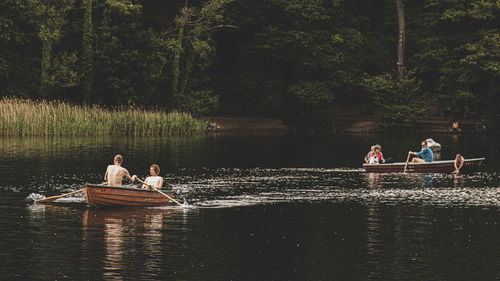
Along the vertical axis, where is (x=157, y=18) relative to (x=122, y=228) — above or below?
above

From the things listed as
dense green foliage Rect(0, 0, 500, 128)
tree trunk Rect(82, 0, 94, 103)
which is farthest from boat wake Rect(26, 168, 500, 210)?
dense green foliage Rect(0, 0, 500, 128)

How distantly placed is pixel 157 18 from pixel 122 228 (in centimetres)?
5707

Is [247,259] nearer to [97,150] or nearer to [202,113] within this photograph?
[97,150]

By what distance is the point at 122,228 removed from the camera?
21750 mm

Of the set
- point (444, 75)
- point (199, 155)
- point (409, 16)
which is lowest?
point (199, 155)

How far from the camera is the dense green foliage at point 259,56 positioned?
69250 millimetres

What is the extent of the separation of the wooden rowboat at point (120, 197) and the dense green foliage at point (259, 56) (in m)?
43.0

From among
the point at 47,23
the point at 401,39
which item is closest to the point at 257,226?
the point at 47,23

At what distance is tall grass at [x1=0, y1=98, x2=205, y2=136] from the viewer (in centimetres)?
5700

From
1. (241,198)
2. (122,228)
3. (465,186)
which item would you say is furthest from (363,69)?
(122,228)

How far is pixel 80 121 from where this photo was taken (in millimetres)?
60438

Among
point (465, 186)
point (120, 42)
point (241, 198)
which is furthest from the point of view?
point (120, 42)

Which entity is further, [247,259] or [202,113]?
[202,113]

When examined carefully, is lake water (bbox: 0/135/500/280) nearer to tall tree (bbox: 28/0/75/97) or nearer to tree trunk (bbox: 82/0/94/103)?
tall tree (bbox: 28/0/75/97)
